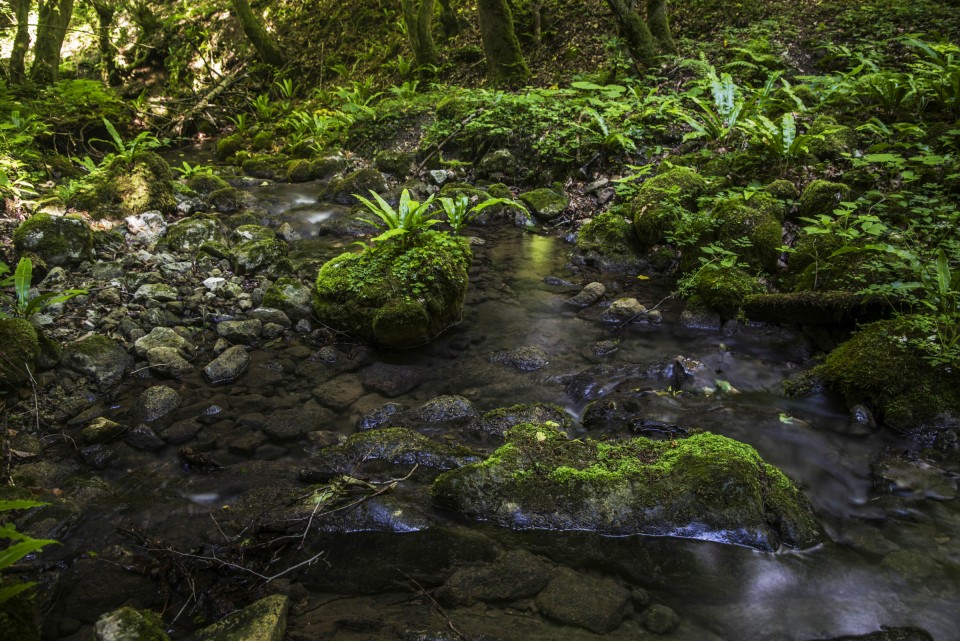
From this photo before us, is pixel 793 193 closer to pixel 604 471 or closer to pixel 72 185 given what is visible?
pixel 604 471

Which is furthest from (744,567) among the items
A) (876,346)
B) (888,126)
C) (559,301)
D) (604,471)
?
(888,126)

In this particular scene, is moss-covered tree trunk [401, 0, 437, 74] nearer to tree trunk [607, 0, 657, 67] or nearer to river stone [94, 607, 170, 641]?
tree trunk [607, 0, 657, 67]

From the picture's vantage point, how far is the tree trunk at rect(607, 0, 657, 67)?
436 inches

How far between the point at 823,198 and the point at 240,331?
6.61 meters

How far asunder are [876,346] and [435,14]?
1670 centimetres

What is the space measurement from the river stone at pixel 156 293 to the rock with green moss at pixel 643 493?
428 centimetres

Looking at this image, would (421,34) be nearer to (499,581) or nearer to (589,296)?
(589,296)

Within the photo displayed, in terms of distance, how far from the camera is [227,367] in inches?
192

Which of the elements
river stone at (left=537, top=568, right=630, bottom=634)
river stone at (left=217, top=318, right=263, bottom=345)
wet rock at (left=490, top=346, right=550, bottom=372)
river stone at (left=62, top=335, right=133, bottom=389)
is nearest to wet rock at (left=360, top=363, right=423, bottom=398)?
wet rock at (left=490, top=346, right=550, bottom=372)

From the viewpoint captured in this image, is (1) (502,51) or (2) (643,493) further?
(1) (502,51)

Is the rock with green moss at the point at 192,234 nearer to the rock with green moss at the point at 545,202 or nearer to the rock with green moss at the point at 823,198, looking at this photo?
the rock with green moss at the point at 545,202

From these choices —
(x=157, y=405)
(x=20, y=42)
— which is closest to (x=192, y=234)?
(x=157, y=405)

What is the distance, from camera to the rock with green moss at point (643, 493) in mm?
3000

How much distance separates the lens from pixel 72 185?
25.9ft
